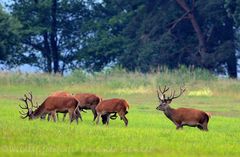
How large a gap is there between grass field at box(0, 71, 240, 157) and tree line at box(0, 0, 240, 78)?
1187 cm

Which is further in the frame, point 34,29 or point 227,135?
point 34,29

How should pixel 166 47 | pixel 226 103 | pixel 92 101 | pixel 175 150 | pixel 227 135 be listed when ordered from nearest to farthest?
1. pixel 175 150
2. pixel 227 135
3. pixel 92 101
4. pixel 226 103
5. pixel 166 47

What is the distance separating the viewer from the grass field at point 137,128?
1723 centimetres

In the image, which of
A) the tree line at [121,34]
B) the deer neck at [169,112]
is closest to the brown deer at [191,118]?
the deer neck at [169,112]

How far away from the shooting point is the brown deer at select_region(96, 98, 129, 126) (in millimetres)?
23859

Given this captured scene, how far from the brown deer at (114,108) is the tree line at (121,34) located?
33.3 m

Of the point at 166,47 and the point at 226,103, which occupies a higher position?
the point at 166,47

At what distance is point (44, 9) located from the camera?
71.0 m

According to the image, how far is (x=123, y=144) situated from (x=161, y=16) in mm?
46208

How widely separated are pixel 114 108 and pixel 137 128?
1.48 m

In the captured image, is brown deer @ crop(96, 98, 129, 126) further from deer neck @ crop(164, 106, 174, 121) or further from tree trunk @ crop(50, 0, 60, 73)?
tree trunk @ crop(50, 0, 60, 73)

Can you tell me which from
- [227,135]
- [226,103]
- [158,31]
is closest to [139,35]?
[158,31]

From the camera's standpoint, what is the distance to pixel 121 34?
70875 millimetres

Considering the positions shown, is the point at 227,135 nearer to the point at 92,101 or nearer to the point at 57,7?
the point at 92,101
